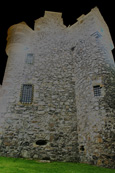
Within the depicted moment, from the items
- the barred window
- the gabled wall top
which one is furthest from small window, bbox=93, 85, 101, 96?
the gabled wall top

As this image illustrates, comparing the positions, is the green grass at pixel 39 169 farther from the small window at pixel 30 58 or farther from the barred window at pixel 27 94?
the small window at pixel 30 58

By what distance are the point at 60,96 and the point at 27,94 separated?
8.66ft

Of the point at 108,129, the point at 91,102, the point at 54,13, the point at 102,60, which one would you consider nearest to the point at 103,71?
the point at 102,60

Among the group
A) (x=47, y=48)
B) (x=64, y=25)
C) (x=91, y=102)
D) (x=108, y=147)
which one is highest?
(x=64, y=25)

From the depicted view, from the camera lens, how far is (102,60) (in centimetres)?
998

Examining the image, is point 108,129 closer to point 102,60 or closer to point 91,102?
point 91,102

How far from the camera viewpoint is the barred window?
10.4 metres

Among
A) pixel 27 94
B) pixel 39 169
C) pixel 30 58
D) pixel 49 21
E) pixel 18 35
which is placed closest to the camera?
pixel 39 169

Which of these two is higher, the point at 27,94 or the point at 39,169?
the point at 27,94

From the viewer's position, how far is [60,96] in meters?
10.7

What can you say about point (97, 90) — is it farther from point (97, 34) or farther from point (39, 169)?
point (39, 169)

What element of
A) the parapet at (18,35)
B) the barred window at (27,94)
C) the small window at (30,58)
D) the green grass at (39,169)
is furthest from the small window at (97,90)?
the parapet at (18,35)

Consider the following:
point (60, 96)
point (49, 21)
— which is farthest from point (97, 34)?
point (49, 21)

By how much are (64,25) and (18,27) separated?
532 cm
